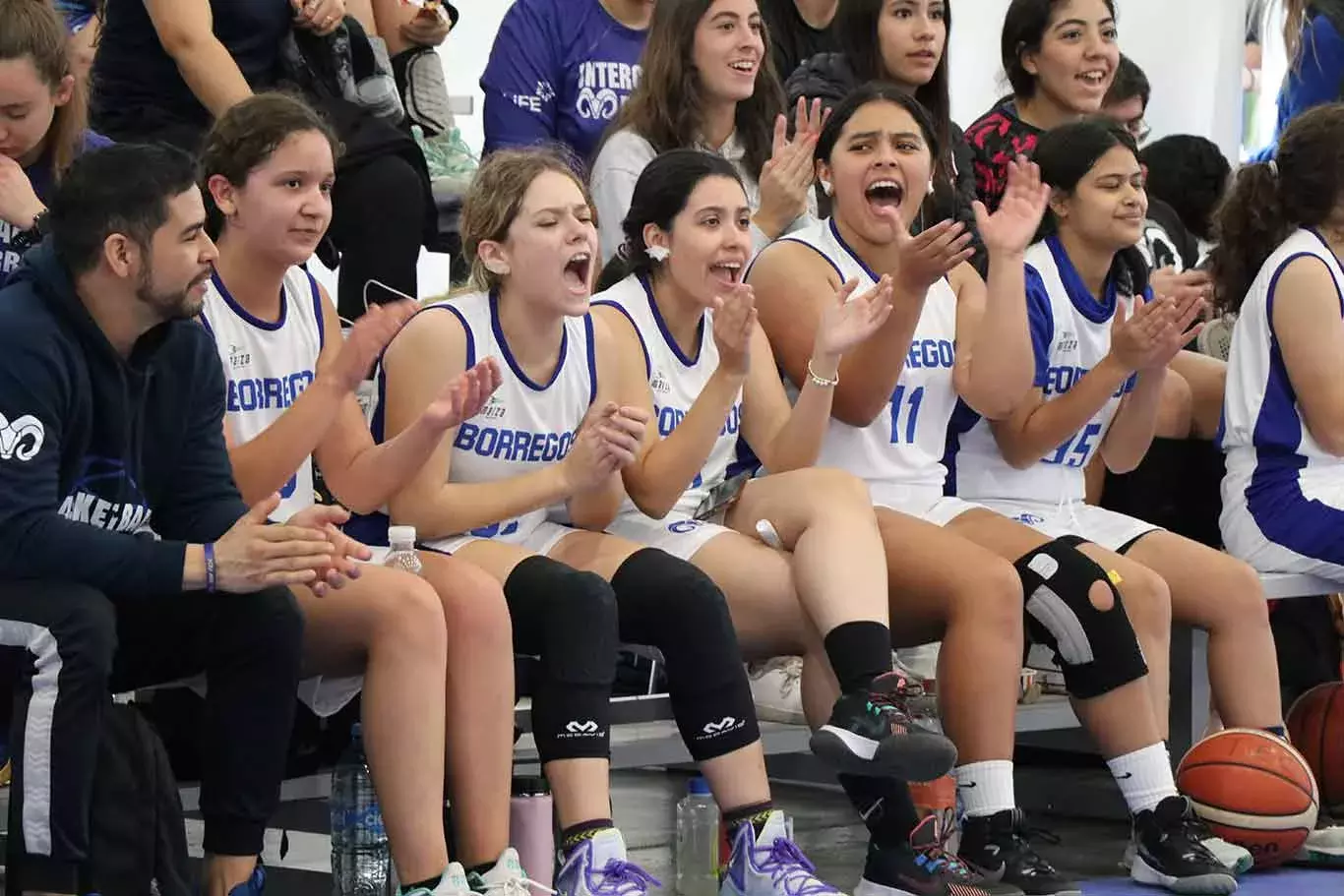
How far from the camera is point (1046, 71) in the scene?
5.14 m

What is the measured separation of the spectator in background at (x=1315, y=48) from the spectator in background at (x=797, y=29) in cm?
150

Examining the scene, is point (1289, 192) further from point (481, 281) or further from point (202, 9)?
point (202, 9)

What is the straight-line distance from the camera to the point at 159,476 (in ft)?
10.5

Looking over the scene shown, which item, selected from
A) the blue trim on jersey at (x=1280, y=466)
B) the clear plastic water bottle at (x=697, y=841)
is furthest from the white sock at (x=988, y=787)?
the blue trim on jersey at (x=1280, y=466)

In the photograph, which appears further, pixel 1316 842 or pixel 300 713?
pixel 1316 842

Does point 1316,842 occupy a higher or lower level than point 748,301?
lower

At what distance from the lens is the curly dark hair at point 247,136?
3.54 m

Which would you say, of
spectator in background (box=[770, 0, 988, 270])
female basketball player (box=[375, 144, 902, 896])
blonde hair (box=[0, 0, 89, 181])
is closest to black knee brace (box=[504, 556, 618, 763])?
female basketball player (box=[375, 144, 902, 896])

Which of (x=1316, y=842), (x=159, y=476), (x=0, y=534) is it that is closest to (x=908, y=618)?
(x=1316, y=842)

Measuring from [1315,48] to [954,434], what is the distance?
7.18 ft

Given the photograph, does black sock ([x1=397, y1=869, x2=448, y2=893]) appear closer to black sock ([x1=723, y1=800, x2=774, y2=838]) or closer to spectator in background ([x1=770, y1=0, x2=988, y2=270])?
black sock ([x1=723, y1=800, x2=774, y2=838])

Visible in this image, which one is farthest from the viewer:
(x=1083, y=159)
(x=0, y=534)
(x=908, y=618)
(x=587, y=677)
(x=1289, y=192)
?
(x=1289, y=192)

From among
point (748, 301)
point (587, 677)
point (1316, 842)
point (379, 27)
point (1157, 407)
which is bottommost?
point (1316, 842)

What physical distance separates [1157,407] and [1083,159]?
561 millimetres
